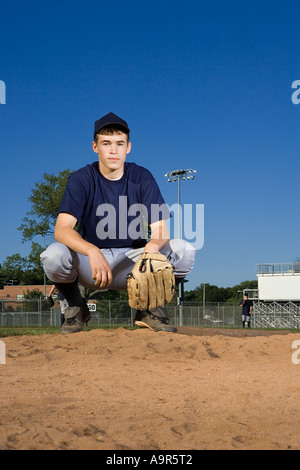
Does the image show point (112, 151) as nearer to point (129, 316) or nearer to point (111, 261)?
point (111, 261)

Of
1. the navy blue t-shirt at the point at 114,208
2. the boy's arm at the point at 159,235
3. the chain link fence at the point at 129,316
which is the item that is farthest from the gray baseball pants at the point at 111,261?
the chain link fence at the point at 129,316

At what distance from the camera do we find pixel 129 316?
30.6 m

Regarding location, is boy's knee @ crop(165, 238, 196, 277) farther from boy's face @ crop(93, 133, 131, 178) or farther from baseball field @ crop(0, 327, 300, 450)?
boy's face @ crop(93, 133, 131, 178)

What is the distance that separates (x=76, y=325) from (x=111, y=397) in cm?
325

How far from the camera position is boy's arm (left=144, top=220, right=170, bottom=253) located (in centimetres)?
530

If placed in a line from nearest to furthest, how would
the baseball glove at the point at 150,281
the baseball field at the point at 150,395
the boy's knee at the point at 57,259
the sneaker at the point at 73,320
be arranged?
the baseball field at the point at 150,395 < the baseball glove at the point at 150,281 < the boy's knee at the point at 57,259 < the sneaker at the point at 73,320

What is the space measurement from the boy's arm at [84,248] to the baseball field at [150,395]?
28.6 inches

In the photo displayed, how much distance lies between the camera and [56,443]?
2025mm

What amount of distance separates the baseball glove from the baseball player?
0.33 metres

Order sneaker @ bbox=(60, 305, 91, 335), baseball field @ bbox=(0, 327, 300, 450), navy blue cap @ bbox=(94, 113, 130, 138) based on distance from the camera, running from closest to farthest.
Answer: baseball field @ bbox=(0, 327, 300, 450) → navy blue cap @ bbox=(94, 113, 130, 138) → sneaker @ bbox=(60, 305, 91, 335)

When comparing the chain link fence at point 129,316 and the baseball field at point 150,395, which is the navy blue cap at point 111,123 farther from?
the chain link fence at point 129,316

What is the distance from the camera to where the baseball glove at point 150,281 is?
5109mm

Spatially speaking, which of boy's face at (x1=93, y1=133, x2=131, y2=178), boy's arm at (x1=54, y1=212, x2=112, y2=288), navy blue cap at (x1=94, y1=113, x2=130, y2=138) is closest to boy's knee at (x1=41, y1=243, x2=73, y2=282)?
boy's arm at (x1=54, y1=212, x2=112, y2=288)

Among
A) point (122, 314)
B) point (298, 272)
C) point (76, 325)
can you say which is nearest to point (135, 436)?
point (76, 325)
